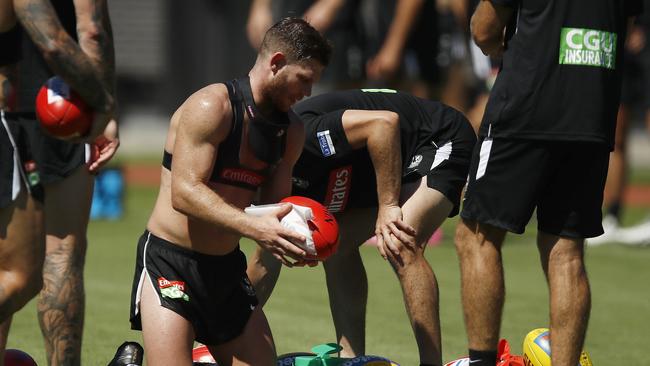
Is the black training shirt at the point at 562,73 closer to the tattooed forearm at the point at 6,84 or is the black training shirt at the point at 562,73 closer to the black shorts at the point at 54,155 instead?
the black shorts at the point at 54,155

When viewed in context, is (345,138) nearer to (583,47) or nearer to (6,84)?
(583,47)

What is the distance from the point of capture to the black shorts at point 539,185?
553 centimetres

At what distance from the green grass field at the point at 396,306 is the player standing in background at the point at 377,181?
0.55 meters

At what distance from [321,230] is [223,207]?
0.43 meters

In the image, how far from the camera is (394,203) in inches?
225

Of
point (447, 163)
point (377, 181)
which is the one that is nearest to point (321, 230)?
point (377, 181)

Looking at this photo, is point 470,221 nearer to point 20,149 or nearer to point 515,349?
point 515,349

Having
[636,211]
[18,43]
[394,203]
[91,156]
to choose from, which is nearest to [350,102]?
[394,203]

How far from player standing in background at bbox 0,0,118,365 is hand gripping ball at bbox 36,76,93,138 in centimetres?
4

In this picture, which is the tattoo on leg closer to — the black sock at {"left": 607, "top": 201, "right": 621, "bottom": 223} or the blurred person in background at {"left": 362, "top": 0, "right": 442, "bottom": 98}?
the blurred person in background at {"left": 362, "top": 0, "right": 442, "bottom": 98}

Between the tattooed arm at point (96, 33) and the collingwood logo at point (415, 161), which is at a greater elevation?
the tattooed arm at point (96, 33)

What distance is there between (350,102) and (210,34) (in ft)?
56.1

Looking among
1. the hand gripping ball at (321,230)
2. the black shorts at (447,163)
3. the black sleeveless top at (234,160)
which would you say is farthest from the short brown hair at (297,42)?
the black shorts at (447,163)

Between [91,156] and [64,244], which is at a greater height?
[91,156]
